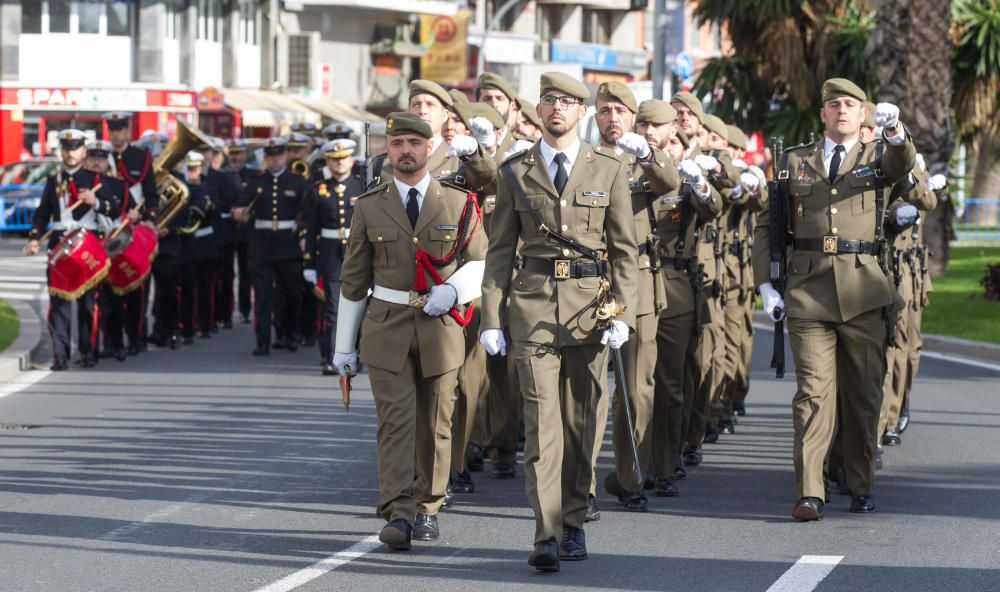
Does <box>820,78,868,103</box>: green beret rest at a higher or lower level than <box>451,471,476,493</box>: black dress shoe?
higher

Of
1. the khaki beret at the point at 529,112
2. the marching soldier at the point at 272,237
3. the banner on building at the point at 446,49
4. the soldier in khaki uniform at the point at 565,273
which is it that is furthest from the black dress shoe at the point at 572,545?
the banner on building at the point at 446,49

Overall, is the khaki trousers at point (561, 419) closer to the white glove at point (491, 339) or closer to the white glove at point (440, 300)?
the white glove at point (491, 339)

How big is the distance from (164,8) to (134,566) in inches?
1706

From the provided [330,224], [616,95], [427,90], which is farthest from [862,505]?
[330,224]

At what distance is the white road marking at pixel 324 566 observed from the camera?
7758 millimetres

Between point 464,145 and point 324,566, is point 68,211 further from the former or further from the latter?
point 324,566

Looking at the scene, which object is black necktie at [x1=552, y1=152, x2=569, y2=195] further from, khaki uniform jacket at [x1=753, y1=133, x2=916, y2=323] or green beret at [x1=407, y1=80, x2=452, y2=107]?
khaki uniform jacket at [x1=753, y1=133, x2=916, y2=323]

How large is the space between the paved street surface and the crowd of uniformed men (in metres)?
0.25

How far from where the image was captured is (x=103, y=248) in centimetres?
1644

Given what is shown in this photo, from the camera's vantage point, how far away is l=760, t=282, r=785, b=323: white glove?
9570mm

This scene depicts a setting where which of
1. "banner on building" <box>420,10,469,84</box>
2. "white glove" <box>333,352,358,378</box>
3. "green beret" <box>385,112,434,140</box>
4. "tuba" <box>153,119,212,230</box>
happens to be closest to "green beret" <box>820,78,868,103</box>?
"green beret" <box>385,112,434,140</box>

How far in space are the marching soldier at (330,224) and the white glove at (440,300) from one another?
7337mm

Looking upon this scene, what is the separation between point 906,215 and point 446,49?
53.3 metres

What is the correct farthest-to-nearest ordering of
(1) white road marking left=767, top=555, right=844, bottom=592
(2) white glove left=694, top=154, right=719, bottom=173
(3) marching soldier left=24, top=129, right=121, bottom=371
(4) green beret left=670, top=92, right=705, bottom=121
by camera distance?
(3) marching soldier left=24, top=129, right=121, bottom=371 < (4) green beret left=670, top=92, right=705, bottom=121 < (2) white glove left=694, top=154, right=719, bottom=173 < (1) white road marking left=767, top=555, right=844, bottom=592
